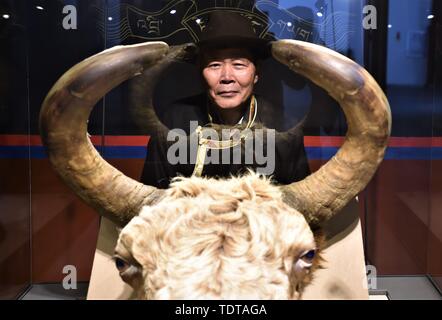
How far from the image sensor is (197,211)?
1.32 meters

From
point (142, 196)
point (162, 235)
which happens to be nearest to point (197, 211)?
point (162, 235)

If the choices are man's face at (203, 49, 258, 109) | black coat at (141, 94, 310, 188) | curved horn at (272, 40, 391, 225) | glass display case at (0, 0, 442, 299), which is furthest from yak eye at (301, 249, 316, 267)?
man's face at (203, 49, 258, 109)

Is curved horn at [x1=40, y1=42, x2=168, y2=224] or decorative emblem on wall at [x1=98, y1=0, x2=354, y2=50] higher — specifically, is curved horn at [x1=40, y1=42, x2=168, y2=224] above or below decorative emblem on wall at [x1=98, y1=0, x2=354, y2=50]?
below

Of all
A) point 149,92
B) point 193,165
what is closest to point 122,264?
point 193,165

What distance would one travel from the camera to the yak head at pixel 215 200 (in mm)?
1195

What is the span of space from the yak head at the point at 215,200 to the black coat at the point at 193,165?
23 centimetres

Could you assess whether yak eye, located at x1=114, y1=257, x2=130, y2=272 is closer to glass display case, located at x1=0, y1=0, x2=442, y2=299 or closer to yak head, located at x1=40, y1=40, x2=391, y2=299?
yak head, located at x1=40, y1=40, x2=391, y2=299

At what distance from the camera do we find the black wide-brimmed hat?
65.2 inches

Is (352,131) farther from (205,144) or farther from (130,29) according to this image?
(130,29)

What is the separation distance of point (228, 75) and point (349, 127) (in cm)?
49

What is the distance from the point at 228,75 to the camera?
5.46 ft

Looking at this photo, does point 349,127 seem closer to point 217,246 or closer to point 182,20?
point 217,246

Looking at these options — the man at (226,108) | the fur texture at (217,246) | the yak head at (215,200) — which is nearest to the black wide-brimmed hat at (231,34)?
the man at (226,108)
